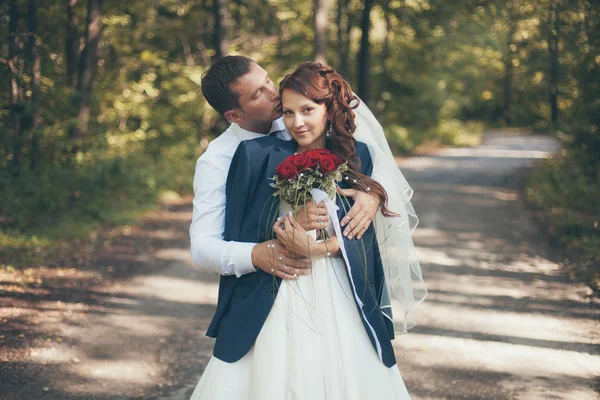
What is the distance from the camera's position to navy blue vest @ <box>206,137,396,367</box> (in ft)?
8.23

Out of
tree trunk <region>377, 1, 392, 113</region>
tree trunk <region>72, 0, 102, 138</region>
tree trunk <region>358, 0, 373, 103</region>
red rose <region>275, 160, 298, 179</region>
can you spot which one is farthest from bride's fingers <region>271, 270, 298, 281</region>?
tree trunk <region>377, 1, 392, 113</region>

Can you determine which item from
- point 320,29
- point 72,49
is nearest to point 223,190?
point 72,49

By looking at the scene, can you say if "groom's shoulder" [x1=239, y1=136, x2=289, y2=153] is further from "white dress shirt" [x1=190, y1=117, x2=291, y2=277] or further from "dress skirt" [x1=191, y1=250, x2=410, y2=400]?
Answer: "dress skirt" [x1=191, y1=250, x2=410, y2=400]

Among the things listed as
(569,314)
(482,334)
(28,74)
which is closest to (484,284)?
(569,314)

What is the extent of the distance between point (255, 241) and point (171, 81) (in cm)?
1409

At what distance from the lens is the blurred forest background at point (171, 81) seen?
819cm

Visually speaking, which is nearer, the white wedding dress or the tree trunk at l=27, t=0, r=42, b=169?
the white wedding dress

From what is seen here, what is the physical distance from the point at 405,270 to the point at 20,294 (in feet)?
15.5

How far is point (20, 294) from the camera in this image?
20.7 ft

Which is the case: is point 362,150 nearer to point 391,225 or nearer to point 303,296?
point 391,225

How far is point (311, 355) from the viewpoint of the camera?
2.53m

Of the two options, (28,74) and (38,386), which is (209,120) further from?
(38,386)

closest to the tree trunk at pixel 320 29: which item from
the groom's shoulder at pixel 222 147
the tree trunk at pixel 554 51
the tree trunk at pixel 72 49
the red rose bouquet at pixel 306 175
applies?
the tree trunk at pixel 72 49

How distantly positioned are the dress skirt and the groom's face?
26.7 inches
